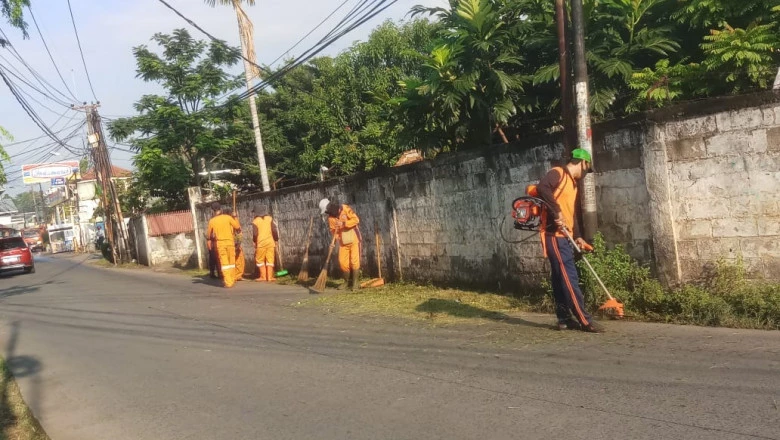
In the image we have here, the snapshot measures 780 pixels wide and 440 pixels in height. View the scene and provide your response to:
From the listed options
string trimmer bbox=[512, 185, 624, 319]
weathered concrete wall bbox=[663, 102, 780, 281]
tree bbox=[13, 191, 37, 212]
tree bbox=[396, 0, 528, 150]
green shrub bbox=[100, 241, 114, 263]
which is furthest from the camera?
tree bbox=[13, 191, 37, 212]

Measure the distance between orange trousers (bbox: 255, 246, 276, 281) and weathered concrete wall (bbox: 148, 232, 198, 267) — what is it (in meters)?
8.24

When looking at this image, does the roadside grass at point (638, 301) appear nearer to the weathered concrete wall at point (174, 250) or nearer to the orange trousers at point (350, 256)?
the orange trousers at point (350, 256)

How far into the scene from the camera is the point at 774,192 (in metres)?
6.34

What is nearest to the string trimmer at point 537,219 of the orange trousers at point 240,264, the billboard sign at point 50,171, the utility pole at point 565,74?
the utility pole at point 565,74

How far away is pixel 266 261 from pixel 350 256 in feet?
12.6

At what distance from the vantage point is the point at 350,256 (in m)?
11.6

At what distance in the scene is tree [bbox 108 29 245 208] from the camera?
24.8m

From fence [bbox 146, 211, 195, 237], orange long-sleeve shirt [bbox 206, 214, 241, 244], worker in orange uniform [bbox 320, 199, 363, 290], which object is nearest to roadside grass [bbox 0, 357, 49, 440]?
worker in orange uniform [bbox 320, 199, 363, 290]

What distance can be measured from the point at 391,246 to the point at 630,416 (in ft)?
25.5

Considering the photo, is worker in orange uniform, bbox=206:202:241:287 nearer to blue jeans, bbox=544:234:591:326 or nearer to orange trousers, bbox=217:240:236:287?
orange trousers, bbox=217:240:236:287

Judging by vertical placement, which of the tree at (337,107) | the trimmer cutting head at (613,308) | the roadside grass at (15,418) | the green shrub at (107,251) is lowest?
the roadside grass at (15,418)

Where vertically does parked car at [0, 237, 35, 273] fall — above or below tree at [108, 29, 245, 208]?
below

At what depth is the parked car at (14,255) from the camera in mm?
26625

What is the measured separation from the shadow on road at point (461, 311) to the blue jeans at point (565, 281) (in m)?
0.44
